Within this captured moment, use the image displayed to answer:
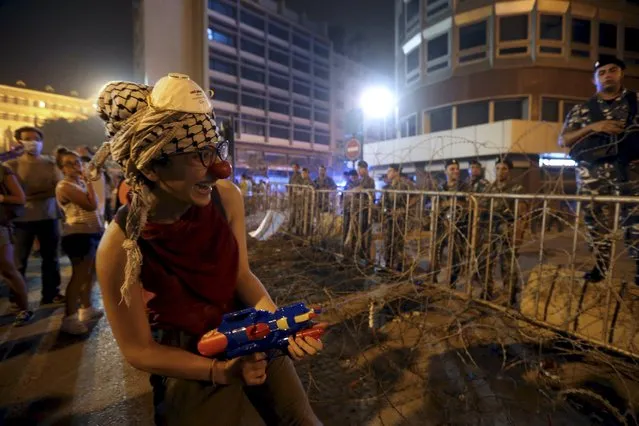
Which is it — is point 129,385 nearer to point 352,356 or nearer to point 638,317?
point 352,356

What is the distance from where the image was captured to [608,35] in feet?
52.0

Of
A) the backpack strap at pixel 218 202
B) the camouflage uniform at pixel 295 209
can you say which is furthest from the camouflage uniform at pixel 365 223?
the backpack strap at pixel 218 202

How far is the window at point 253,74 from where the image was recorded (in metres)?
43.9

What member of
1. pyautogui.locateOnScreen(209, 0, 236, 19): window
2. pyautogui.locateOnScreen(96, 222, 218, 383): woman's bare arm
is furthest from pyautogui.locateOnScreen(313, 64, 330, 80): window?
pyautogui.locateOnScreen(96, 222, 218, 383): woman's bare arm

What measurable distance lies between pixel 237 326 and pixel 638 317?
10.1 ft

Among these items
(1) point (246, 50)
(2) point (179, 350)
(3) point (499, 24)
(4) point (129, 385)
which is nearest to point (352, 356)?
(4) point (129, 385)

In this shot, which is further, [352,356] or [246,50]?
[246,50]

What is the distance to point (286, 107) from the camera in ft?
159

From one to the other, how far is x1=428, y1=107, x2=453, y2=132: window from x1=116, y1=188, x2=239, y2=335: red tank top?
1895 centimetres

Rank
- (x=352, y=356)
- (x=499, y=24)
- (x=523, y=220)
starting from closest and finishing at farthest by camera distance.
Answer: (x=352, y=356) < (x=523, y=220) < (x=499, y=24)

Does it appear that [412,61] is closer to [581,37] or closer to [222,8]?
[581,37]

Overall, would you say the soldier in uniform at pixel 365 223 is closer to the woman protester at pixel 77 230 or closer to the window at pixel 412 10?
the woman protester at pixel 77 230

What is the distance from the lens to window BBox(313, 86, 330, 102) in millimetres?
52662

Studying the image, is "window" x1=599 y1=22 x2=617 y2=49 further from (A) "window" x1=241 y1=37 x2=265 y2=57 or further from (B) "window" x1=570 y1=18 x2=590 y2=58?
(A) "window" x1=241 y1=37 x2=265 y2=57
